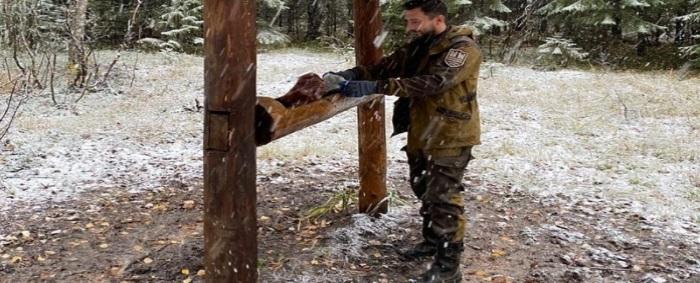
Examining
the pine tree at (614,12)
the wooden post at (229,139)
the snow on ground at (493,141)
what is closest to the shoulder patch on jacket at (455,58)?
the wooden post at (229,139)

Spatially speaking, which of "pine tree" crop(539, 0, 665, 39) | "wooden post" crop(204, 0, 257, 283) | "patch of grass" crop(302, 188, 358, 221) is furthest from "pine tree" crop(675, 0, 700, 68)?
"wooden post" crop(204, 0, 257, 283)

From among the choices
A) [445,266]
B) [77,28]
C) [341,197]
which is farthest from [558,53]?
[445,266]

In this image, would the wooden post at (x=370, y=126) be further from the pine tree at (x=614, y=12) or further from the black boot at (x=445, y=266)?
the pine tree at (x=614, y=12)

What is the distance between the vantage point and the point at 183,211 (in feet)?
18.9

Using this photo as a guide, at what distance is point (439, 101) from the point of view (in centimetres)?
377

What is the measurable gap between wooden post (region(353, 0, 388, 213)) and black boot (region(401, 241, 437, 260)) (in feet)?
2.83

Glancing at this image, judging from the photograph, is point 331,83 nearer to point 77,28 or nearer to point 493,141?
point 493,141

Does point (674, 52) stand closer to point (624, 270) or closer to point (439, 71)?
point (624, 270)

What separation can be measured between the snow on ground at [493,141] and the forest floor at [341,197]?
4 cm

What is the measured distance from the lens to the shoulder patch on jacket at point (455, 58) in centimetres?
361

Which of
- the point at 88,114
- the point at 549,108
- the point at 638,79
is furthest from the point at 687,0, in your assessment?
the point at 88,114

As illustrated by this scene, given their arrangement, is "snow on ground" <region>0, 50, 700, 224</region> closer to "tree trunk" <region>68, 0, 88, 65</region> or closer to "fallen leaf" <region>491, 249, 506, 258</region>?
"tree trunk" <region>68, 0, 88, 65</region>

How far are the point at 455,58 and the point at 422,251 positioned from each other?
1.63 metres

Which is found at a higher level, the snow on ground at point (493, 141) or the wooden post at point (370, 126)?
the wooden post at point (370, 126)
